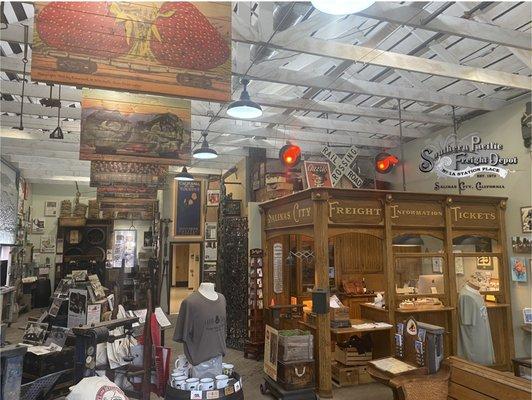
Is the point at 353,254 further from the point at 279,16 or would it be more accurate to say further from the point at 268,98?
the point at 279,16

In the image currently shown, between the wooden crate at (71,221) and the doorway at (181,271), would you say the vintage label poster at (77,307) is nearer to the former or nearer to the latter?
the wooden crate at (71,221)

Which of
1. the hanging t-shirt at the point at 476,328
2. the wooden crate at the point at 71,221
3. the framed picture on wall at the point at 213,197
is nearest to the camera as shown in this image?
the hanging t-shirt at the point at 476,328

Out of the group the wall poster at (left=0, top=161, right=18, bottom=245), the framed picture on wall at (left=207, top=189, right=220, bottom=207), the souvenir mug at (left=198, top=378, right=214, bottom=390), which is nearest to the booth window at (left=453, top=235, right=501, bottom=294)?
the souvenir mug at (left=198, top=378, right=214, bottom=390)

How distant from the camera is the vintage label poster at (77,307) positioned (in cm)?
532

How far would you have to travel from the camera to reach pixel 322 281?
216 inches

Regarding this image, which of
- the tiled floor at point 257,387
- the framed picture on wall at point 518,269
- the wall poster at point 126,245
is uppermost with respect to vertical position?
the wall poster at point 126,245

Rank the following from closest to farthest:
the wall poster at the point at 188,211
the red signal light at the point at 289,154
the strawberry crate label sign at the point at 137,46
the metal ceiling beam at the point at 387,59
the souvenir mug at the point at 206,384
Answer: the strawberry crate label sign at the point at 137,46 < the souvenir mug at the point at 206,384 < the metal ceiling beam at the point at 387,59 < the red signal light at the point at 289,154 < the wall poster at the point at 188,211

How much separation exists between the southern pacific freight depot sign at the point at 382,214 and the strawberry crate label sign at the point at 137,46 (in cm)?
316

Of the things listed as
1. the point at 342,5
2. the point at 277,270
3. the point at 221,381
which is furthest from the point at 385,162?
the point at 342,5

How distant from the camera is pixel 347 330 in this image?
5586 mm

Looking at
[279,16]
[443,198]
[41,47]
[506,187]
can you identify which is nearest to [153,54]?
[41,47]

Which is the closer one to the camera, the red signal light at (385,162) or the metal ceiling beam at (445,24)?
the metal ceiling beam at (445,24)

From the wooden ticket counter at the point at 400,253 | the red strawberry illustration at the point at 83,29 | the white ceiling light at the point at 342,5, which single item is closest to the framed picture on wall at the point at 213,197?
the wooden ticket counter at the point at 400,253

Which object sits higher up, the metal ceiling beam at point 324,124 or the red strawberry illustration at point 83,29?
the metal ceiling beam at point 324,124
